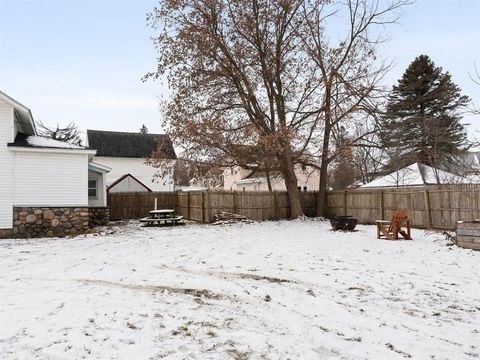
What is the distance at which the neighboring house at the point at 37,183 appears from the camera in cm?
1303

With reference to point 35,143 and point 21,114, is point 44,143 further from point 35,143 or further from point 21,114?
point 21,114

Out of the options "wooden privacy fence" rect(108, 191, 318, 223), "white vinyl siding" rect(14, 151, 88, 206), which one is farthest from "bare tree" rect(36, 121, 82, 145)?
"white vinyl siding" rect(14, 151, 88, 206)

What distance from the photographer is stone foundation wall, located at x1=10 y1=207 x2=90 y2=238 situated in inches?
517

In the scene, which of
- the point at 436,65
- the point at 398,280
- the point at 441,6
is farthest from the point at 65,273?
the point at 436,65

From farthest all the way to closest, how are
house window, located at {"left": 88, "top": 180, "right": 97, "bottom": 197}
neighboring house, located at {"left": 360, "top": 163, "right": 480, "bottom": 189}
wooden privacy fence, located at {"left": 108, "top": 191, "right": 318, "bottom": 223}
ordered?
neighboring house, located at {"left": 360, "top": 163, "right": 480, "bottom": 189}
wooden privacy fence, located at {"left": 108, "top": 191, "right": 318, "bottom": 223}
house window, located at {"left": 88, "top": 180, "right": 97, "bottom": 197}

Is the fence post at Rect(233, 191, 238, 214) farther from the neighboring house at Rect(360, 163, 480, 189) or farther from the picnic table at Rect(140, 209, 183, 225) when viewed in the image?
the neighboring house at Rect(360, 163, 480, 189)

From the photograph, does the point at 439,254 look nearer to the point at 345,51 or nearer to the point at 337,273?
the point at 337,273

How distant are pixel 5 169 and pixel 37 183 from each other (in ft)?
3.60

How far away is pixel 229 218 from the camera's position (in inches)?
722

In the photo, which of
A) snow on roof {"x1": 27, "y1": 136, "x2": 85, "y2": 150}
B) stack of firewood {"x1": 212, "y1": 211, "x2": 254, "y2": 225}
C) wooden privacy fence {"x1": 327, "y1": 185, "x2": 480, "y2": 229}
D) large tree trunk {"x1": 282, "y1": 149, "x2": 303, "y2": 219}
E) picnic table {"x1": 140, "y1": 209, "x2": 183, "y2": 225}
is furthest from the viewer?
large tree trunk {"x1": 282, "y1": 149, "x2": 303, "y2": 219}

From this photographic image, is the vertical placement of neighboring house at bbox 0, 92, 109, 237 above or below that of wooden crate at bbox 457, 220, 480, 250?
above

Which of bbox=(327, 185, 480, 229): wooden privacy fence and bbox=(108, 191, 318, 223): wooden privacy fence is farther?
bbox=(108, 191, 318, 223): wooden privacy fence

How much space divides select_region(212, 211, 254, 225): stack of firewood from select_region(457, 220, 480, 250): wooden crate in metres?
10.2

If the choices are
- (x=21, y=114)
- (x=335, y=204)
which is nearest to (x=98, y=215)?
(x=21, y=114)
